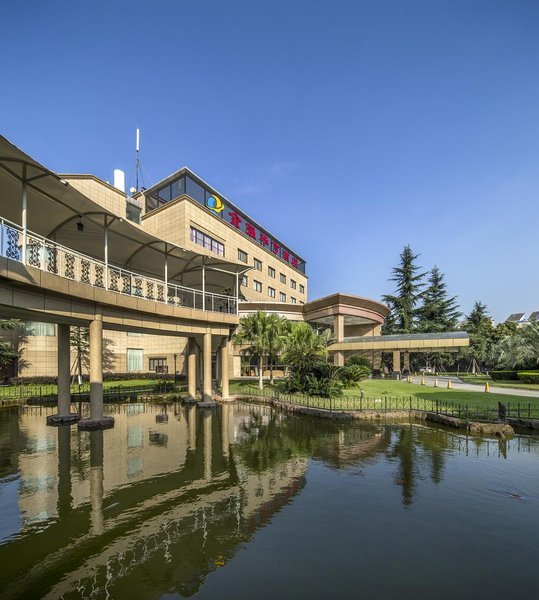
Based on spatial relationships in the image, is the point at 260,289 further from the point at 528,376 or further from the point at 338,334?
the point at 528,376

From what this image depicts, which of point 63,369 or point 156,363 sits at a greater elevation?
point 63,369

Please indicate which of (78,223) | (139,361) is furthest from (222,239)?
(78,223)

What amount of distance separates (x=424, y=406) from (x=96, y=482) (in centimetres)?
2114

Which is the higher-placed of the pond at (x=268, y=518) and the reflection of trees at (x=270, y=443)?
the pond at (x=268, y=518)

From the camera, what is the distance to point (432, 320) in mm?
72000

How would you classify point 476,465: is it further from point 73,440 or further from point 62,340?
point 62,340

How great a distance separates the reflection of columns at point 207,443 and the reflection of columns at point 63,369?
27.7 ft

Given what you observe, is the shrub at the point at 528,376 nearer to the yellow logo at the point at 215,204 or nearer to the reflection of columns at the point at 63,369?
the yellow logo at the point at 215,204

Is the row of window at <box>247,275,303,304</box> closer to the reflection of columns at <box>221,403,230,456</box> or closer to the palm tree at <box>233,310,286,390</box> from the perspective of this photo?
the palm tree at <box>233,310,286,390</box>

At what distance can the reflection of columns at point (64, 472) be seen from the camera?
394 inches

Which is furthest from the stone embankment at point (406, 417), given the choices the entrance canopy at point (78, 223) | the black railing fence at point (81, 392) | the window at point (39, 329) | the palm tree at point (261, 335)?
the window at point (39, 329)

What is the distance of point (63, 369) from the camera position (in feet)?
69.1

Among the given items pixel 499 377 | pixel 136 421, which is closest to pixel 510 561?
pixel 136 421

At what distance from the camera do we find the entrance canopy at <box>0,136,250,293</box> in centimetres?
1444
